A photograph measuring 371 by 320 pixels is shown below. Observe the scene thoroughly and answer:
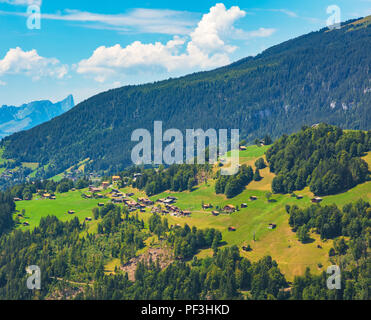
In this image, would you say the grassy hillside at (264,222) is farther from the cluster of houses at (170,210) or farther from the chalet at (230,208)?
the cluster of houses at (170,210)

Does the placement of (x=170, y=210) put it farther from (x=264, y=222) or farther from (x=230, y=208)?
(x=264, y=222)

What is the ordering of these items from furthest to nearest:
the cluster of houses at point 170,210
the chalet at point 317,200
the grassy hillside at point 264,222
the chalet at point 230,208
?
the cluster of houses at point 170,210 → the chalet at point 230,208 → the chalet at point 317,200 → the grassy hillside at point 264,222

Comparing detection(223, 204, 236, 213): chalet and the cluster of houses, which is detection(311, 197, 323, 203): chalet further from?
the cluster of houses

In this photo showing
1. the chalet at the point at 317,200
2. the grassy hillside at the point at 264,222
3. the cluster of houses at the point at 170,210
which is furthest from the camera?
the cluster of houses at the point at 170,210

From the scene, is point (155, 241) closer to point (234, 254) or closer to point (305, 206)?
point (234, 254)

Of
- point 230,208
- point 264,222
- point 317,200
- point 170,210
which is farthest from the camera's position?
point 170,210

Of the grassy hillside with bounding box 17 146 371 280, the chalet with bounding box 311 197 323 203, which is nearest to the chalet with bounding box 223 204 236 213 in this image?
the grassy hillside with bounding box 17 146 371 280

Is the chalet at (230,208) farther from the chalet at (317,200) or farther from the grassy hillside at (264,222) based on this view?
the chalet at (317,200)

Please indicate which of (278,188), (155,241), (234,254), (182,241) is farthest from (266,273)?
(278,188)

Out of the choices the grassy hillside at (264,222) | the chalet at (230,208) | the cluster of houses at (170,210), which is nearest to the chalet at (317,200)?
the grassy hillside at (264,222)

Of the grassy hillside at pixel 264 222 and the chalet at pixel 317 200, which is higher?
the chalet at pixel 317 200

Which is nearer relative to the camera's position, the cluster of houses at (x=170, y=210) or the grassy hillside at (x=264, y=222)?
the grassy hillside at (x=264, y=222)

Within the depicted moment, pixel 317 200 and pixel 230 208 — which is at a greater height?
pixel 317 200

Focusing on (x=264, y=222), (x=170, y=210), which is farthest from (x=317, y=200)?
(x=170, y=210)
